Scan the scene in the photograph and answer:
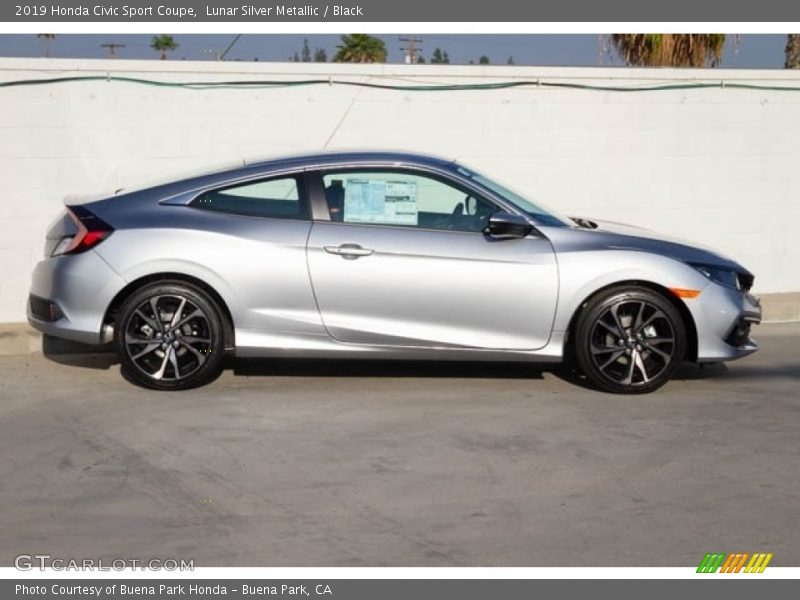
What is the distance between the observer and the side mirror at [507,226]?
308 inches

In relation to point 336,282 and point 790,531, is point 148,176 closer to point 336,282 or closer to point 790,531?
point 336,282

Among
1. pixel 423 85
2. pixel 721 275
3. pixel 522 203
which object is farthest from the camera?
pixel 423 85

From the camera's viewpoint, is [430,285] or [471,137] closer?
[430,285]

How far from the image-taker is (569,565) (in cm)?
503

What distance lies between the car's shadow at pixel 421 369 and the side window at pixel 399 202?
1200mm

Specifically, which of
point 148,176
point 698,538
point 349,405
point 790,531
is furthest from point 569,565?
point 148,176

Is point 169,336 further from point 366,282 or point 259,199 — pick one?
point 366,282

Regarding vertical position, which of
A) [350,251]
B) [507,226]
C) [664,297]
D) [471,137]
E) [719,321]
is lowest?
[719,321]

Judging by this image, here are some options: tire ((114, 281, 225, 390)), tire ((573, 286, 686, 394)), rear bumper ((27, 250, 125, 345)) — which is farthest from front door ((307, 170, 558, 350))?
rear bumper ((27, 250, 125, 345))

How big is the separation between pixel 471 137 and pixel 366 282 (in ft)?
12.2

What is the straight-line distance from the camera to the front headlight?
8000 mm

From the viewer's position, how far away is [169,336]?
789cm

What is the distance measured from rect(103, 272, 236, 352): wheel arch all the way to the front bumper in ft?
9.69

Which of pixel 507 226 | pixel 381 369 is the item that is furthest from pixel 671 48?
pixel 507 226
